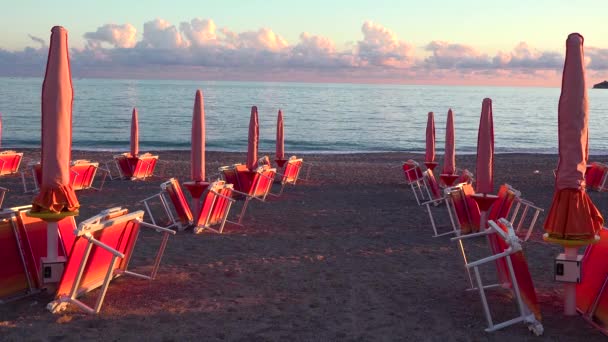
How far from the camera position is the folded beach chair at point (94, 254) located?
16.6ft

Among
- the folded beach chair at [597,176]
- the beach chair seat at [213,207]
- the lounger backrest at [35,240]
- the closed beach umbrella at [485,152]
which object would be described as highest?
the closed beach umbrella at [485,152]

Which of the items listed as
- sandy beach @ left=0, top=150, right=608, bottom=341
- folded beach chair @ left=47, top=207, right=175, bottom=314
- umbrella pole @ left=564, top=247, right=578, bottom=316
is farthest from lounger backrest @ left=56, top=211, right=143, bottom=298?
umbrella pole @ left=564, top=247, right=578, bottom=316

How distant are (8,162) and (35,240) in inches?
402

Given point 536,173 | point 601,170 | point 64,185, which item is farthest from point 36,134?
point 64,185

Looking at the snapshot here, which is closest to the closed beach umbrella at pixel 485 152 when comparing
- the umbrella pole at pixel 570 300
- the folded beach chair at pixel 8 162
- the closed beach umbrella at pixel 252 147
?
the umbrella pole at pixel 570 300

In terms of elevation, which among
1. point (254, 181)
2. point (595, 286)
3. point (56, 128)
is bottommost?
point (254, 181)

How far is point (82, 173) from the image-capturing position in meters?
12.8

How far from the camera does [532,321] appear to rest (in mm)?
4891

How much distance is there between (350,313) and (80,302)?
2158 millimetres

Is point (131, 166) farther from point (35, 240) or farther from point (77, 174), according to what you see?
point (35, 240)

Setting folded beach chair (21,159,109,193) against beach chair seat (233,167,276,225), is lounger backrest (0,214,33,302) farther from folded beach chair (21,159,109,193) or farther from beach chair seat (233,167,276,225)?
folded beach chair (21,159,109,193)

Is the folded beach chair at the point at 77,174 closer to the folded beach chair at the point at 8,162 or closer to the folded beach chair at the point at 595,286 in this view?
the folded beach chair at the point at 8,162

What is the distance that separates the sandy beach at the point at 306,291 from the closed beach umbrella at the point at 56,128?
2.89ft

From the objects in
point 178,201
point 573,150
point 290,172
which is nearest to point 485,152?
point 573,150
